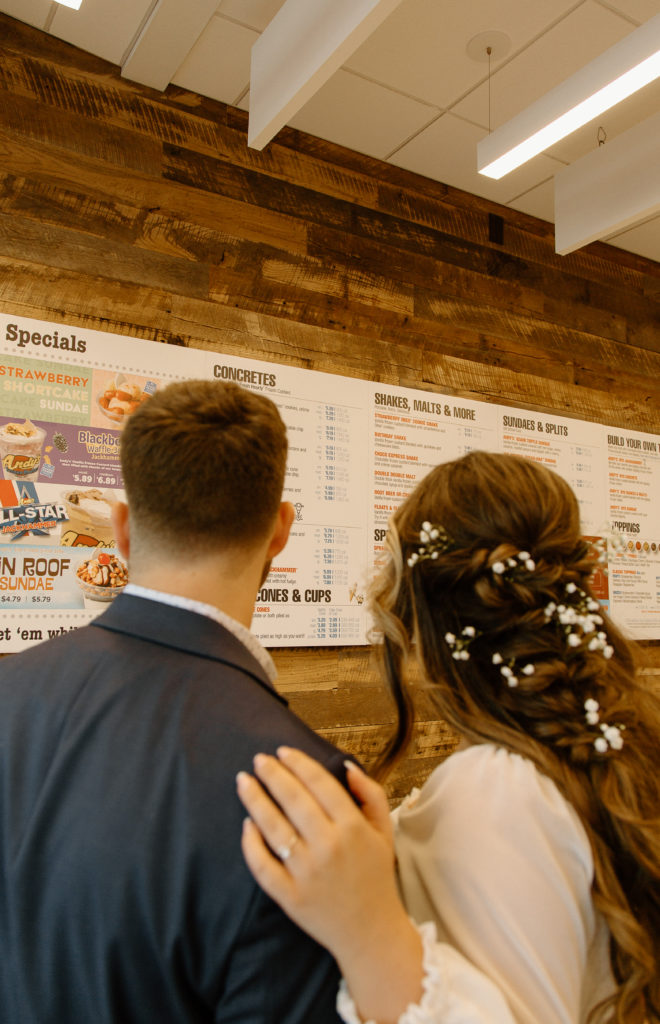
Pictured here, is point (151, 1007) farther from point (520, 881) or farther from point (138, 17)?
point (138, 17)

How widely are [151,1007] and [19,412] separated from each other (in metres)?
1.83

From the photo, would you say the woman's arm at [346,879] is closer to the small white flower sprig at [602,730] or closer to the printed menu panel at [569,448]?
the small white flower sprig at [602,730]

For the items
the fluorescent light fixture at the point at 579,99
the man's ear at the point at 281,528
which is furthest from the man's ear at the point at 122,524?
the fluorescent light fixture at the point at 579,99

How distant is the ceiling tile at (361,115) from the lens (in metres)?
2.61

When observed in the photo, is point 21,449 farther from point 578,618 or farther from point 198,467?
point 578,618

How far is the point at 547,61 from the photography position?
8.05 feet

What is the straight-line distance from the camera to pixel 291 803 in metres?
0.67

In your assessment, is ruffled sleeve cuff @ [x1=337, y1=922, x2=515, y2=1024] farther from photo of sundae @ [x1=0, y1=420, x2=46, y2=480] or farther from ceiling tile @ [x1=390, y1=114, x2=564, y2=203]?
ceiling tile @ [x1=390, y1=114, x2=564, y2=203]

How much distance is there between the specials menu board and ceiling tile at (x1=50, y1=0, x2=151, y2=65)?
0.90 m

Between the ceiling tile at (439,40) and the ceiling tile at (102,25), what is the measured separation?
0.69 m

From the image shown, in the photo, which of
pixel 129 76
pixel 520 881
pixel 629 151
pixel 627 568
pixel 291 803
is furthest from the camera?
pixel 627 568

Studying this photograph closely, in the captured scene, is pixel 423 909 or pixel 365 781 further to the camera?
pixel 423 909

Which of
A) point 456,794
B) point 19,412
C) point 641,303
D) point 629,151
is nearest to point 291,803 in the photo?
point 456,794

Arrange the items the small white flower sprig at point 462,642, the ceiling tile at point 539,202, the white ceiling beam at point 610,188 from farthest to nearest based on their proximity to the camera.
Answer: the ceiling tile at point 539,202, the white ceiling beam at point 610,188, the small white flower sprig at point 462,642
